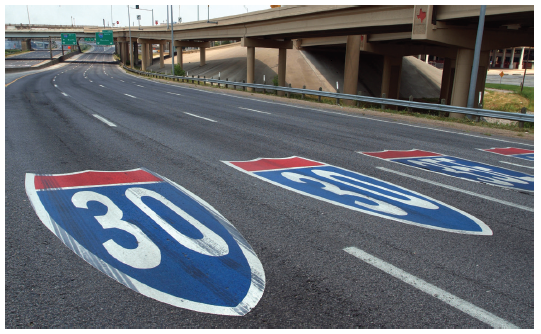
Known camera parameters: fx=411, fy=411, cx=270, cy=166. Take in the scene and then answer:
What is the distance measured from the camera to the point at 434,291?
3.78 metres

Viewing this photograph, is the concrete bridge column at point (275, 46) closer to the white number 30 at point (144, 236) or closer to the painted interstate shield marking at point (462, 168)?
the painted interstate shield marking at point (462, 168)

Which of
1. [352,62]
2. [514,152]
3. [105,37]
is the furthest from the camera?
[105,37]

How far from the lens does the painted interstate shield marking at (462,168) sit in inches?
299

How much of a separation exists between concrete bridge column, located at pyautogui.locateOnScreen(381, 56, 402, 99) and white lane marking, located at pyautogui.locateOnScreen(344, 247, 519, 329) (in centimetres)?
4058

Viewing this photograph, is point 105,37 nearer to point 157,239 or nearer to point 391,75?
point 391,75

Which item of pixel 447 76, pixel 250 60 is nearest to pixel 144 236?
pixel 250 60

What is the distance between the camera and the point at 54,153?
Result: 888cm

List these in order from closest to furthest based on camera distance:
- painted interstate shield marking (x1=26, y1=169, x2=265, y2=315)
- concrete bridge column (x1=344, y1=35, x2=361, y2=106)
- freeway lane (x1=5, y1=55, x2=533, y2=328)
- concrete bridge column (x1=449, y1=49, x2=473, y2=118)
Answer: freeway lane (x1=5, y1=55, x2=533, y2=328) → painted interstate shield marking (x1=26, y1=169, x2=265, y2=315) → concrete bridge column (x1=449, y1=49, x2=473, y2=118) → concrete bridge column (x1=344, y1=35, x2=361, y2=106)

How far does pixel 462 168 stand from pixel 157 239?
6.57m

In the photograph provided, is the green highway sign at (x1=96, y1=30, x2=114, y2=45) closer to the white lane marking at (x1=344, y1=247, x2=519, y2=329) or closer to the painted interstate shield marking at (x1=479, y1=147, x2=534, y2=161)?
the painted interstate shield marking at (x1=479, y1=147, x2=534, y2=161)

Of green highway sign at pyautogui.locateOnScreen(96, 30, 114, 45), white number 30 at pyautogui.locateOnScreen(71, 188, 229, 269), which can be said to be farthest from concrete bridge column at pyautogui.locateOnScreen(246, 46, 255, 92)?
green highway sign at pyautogui.locateOnScreen(96, 30, 114, 45)

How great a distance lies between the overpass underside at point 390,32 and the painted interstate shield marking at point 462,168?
33.6 feet

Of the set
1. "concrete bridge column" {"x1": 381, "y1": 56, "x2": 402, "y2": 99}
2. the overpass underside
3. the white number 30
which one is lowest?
the white number 30

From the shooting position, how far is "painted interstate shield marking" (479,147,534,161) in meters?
10.2
